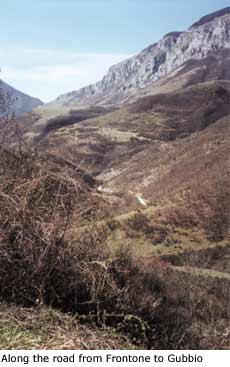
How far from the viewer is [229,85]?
109 m

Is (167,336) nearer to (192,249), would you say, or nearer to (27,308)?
(27,308)

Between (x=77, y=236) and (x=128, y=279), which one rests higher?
(x=77, y=236)

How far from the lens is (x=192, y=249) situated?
17.7 metres

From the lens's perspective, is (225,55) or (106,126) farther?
(225,55)

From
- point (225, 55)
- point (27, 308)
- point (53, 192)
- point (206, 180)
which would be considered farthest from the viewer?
Result: point (225, 55)

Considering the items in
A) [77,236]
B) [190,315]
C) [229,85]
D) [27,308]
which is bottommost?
[190,315]

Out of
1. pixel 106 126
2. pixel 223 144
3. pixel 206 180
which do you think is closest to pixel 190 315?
pixel 206 180

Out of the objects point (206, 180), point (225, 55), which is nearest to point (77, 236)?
point (206, 180)

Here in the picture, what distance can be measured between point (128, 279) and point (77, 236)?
2.62 ft

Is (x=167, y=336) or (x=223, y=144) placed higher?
(x=223, y=144)

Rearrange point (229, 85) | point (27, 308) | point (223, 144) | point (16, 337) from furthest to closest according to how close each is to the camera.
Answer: point (229, 85), point (223, 144), point (27, 308), point (16, 337)

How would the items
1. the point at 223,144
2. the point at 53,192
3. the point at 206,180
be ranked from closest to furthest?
1. the point at 53,192
2. the point at 206,180
3. the point at 223,144

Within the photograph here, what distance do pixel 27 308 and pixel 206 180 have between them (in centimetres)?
2510

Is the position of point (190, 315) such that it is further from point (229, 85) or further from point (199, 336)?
point (229, 85)
